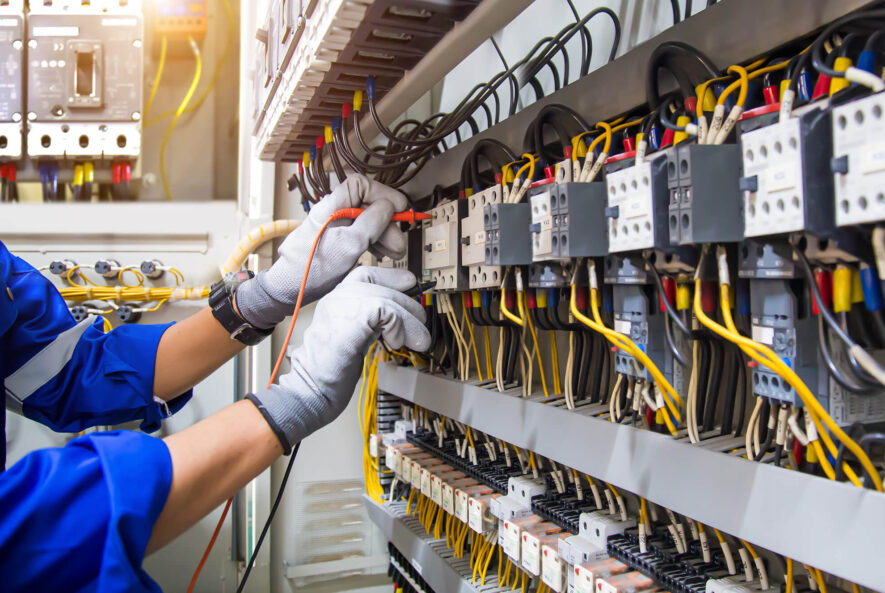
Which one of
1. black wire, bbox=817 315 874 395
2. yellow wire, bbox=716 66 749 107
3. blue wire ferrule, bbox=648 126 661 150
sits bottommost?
black wire, bbox=817 315 874 395

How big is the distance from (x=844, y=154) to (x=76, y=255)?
2.42 metres

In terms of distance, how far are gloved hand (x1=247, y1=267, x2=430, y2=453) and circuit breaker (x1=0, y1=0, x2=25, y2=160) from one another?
1.86 meters

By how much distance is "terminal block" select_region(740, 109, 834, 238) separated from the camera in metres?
0.61

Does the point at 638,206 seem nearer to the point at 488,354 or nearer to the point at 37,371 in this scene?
the point at 488,354

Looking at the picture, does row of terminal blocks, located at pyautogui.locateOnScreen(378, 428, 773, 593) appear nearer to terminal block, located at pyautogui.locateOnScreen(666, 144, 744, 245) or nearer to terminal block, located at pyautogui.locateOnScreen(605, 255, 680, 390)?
terminal block, located at pyautogui.locateOnScreen(605, 255, 680, 390)

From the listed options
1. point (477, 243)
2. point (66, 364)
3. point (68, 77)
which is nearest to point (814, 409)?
point (477, 243)

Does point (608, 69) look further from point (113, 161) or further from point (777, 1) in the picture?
point (113, 161)

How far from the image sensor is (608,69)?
0.99 metres

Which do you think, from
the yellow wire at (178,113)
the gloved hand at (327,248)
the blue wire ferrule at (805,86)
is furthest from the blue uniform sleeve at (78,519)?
the yellow wire at (178,113)

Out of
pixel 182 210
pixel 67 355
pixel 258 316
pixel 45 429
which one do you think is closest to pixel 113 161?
pixel 182 210

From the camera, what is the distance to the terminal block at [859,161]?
1.80 ft

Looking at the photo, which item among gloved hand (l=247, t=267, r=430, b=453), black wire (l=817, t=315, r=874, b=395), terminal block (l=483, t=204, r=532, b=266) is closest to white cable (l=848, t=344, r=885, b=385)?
black wire (l=817, t=315, r=874, b=395)

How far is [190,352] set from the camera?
134 centimetres

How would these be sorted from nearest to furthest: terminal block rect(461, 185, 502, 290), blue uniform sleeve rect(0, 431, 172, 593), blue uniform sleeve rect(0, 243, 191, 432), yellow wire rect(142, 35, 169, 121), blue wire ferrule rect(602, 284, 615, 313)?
1. blue uniform sleeve rect(0, 431, 172, 593)
2. blue wire ferrule rect(602, 284, 615, 313)
3. terminal block rect(461, 185, 502, 290)
4. blue uniform sleeve rect(0, 243, 191, 432)
5. yellow wire rect(142, 35, 169, 121)
